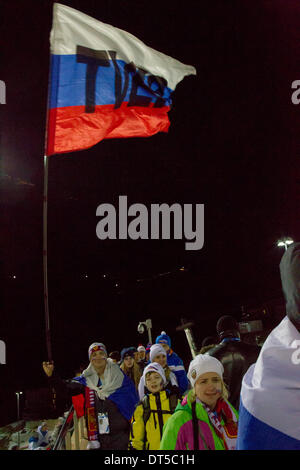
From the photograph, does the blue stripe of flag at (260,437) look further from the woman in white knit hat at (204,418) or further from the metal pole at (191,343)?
the metal pole at (191,343)

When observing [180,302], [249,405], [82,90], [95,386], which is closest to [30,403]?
[95,386]

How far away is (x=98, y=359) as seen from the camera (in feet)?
17.9

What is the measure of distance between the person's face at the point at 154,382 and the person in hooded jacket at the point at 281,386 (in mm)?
3227

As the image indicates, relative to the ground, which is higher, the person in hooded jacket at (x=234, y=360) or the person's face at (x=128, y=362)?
the person in hooded jacket at (x=234, y=360)

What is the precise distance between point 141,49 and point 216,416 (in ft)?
17.4

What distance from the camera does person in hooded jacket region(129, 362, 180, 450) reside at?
13.0 ft

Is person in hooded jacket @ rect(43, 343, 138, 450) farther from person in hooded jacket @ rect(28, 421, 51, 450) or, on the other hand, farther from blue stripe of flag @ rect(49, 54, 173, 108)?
blue stripe of flag @ rect(49, 54, 173, 108)

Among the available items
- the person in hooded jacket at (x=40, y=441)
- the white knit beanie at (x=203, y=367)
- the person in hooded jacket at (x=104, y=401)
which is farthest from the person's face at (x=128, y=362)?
the white knit beanie at (x=203, y=367)

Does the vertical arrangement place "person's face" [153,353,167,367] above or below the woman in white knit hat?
below

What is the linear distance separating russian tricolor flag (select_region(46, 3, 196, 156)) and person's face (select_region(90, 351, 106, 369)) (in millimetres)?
2852

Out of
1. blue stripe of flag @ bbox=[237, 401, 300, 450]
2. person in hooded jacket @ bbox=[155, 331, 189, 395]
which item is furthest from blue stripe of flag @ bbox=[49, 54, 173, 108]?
blue stripe of flag @ bbox=[237, 401, 300, 450]

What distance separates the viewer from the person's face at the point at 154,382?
174 inches

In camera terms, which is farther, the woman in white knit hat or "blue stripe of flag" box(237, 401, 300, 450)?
the woman in white knit hat
